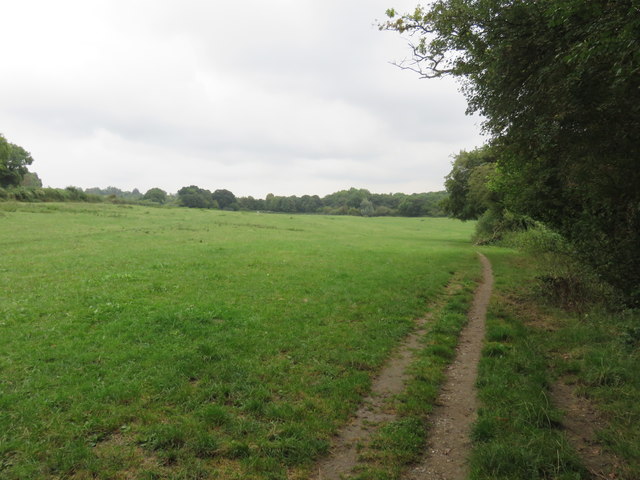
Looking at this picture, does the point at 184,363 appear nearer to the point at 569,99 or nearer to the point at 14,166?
the point at 569,99

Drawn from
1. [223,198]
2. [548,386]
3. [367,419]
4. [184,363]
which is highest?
[223,198]

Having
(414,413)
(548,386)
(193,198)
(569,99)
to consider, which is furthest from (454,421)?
(193,198)

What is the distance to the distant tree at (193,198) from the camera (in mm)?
144250

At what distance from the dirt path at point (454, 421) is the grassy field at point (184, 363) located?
1.54 meters

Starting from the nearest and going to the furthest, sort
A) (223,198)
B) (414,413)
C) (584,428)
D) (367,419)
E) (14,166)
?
(584,428), (367,419), (414,413), (14,166), (223,198)

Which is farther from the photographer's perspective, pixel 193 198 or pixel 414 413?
pixel 193 198

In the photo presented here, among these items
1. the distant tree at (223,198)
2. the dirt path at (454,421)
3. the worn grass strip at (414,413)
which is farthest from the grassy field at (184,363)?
the distant tree at (223,198)

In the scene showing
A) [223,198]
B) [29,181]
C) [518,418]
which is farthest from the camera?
[223,198]

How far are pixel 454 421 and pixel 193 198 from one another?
491ft

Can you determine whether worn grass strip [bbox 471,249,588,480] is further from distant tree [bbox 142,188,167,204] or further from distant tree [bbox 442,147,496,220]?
distant tree [bbox 142,188,167,204]

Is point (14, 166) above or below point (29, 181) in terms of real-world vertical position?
above

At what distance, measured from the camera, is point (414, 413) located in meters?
6.62

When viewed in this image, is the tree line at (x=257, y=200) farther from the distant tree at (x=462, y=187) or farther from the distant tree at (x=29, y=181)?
the distant tree at (x=462, y=187)

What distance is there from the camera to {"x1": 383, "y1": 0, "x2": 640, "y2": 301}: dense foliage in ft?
23.5
